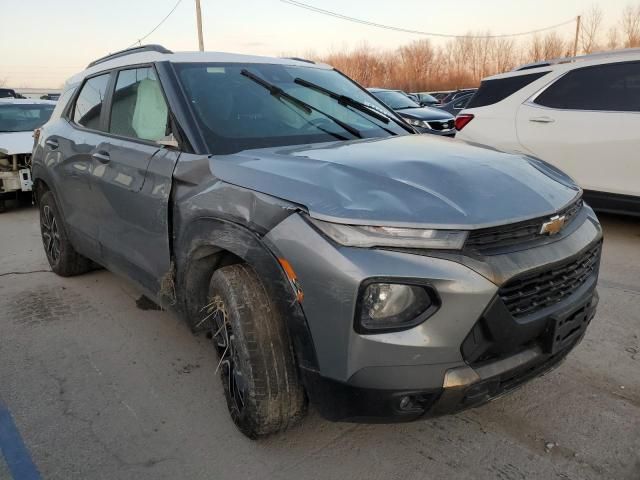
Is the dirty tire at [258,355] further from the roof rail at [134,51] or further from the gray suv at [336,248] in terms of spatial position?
the roof rail at [134,51]

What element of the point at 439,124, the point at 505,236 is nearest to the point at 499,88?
the point at 439,124

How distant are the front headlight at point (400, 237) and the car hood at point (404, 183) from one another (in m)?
0.03

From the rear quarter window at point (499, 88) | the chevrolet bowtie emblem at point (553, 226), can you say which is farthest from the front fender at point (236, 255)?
the rear quarter window at point (499, 88)

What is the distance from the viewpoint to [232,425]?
2617mm

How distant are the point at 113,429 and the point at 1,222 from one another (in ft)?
20.5

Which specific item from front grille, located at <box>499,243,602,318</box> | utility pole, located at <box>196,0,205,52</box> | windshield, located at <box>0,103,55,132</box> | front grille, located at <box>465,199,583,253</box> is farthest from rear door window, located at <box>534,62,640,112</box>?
utility pole, located at <box>196,0,205,52</box>

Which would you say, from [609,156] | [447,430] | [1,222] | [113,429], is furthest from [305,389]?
[1,222]

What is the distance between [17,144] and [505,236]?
836 cm

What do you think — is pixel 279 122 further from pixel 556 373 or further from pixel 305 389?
pixel 556 373

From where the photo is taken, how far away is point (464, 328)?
182 centimetres

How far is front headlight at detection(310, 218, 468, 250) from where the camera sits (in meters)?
1.84

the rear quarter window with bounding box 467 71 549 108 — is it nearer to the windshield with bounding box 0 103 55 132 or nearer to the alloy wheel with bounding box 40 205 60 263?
the alloy wheel with bounding box 40 205 60 263

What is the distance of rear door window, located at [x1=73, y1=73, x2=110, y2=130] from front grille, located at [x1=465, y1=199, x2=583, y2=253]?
2910 mm

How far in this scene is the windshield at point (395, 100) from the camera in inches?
479
